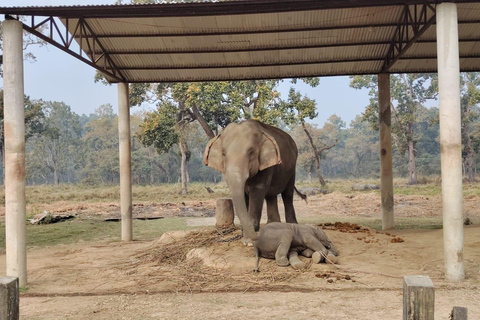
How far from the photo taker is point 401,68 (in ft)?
41.7

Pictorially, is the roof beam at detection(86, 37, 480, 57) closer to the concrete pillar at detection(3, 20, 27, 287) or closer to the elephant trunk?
the concrete pillar at detection(3, 20, 27, 287)

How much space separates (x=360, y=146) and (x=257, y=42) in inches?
1774

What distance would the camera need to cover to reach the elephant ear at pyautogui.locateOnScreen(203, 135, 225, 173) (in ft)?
29.0

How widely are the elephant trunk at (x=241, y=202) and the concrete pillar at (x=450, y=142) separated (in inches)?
113

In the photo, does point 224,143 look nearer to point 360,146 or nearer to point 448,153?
point 448,153

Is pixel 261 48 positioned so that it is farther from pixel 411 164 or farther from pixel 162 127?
pixel 411 164

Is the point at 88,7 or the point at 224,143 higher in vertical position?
the point at 88,7

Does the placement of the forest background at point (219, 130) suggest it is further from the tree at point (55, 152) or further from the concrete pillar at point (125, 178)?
the concrete pillar at point (125, 178)

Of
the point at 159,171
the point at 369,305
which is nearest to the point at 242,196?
the point at 369,305

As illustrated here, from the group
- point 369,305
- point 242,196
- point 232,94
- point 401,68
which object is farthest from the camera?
point 232,94

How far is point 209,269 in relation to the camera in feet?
25.5

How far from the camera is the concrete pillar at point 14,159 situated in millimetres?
7363

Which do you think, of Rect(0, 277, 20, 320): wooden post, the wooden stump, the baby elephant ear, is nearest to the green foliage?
the wooden stump

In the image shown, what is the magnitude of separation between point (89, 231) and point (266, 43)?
792 centimetres
